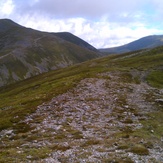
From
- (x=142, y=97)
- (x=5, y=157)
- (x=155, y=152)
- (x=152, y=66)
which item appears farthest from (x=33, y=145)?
(x=152, y=66)

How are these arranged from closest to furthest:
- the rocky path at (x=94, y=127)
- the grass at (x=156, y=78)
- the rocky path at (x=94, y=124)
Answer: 1. the rocky path at (x=94, y=127)
2. the rocky path at (x=94, y=124)
3. the grass at (x=156, y=78)

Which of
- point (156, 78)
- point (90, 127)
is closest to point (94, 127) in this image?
point (90, 127)

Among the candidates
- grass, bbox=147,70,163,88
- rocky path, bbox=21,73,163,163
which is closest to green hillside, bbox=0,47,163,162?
rocky path, bbox=21,73,163,163

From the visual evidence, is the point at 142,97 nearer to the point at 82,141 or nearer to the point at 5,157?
the point at 82,141

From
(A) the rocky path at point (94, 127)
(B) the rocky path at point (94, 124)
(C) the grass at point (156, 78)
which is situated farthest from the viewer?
(C) the grass at point (156, 78)

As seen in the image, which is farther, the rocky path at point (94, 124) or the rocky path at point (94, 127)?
the rocky path at point (94, 124)

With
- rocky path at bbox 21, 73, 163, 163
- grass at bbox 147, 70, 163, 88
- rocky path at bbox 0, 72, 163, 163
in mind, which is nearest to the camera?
rocky path at bbox 0, 72, 163, 163

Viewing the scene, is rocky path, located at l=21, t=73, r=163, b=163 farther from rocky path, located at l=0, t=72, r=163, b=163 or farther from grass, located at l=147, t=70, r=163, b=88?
grass, located at l=147, t=70, r=163, b=88

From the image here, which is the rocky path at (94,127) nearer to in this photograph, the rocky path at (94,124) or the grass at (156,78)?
the rocky path at (94,124)

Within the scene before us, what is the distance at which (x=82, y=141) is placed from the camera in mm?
30141

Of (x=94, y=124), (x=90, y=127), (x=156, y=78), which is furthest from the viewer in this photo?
(x=156, y=78)

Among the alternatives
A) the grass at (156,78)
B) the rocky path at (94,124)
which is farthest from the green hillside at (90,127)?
the grass at (156,78)

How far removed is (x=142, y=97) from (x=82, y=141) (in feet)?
96.5

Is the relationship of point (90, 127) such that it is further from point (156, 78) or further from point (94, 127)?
point (156, 78)
